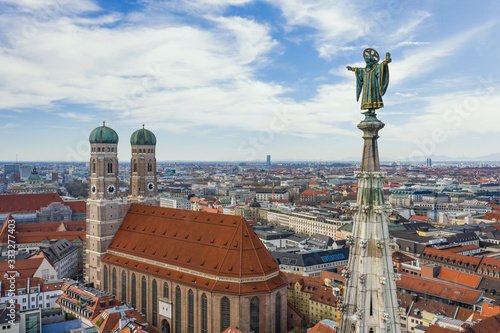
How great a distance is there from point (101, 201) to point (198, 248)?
24626mm

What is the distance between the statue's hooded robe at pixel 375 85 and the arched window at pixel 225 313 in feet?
145

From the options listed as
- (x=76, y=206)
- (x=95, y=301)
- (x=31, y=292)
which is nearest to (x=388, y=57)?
(x=95, y=301)

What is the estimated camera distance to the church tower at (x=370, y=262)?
1366cm

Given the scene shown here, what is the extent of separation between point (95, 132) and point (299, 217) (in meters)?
93.7

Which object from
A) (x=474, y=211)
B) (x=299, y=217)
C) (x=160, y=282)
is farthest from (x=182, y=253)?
(x=474, y=211)

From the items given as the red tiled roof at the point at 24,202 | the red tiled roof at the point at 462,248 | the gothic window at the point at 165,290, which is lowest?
the red tiled roof at the point at 462,248

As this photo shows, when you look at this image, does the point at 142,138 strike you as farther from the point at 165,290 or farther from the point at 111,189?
the point at 165,290

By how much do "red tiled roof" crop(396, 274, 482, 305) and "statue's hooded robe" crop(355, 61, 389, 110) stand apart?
60.0 meters

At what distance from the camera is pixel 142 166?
81062 millimetres

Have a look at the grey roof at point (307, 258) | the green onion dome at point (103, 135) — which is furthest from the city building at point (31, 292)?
the grey roof at point (307, 258)

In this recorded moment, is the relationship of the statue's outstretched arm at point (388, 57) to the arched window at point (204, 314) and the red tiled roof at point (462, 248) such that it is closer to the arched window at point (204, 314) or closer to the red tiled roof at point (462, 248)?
the arched window at point (204, 314)

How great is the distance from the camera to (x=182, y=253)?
6019cm

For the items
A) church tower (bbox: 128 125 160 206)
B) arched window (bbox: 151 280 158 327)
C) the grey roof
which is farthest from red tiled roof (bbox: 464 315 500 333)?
church tower (bbox: 128 125 160 206)

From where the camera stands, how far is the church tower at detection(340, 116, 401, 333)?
44.8 feet
